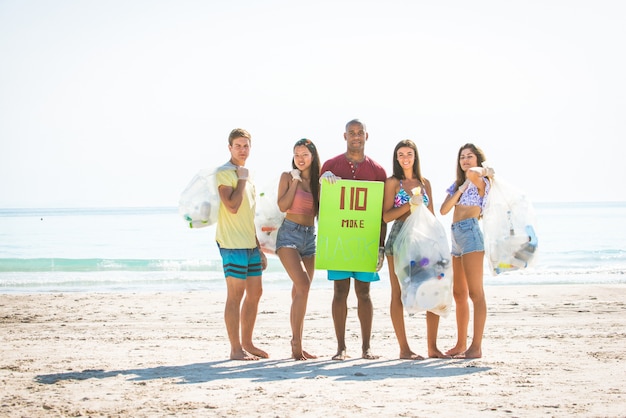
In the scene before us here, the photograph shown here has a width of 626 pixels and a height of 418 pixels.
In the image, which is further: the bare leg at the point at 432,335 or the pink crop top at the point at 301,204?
the bare leg at the point at 432,335

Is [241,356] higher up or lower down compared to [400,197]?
lower down

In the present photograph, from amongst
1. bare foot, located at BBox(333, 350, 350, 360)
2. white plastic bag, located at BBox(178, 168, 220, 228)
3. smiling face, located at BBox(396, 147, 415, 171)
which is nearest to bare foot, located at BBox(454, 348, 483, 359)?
bare foot, located at BBox(333, 350, 350, 360)

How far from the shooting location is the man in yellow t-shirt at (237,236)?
20.2 feet

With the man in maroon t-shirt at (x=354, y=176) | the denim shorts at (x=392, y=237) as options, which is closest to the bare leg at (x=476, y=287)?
the denim shorts at (x=392, y=237)

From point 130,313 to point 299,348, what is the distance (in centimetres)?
443

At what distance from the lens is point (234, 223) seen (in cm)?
617

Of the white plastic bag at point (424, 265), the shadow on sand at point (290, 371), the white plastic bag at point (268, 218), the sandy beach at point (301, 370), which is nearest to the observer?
the sandy beach at point (301, 370)

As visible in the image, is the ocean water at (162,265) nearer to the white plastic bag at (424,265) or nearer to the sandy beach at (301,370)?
the sandy beach at (301,370)

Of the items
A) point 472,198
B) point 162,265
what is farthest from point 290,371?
point 162,265

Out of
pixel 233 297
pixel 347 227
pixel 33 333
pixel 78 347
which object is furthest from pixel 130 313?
pixel 347 227

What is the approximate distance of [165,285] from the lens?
48.4 ft

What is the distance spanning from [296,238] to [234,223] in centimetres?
55

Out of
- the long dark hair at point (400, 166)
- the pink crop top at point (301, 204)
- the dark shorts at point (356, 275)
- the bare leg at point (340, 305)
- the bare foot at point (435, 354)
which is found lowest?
the bare foot at point (435, 354)

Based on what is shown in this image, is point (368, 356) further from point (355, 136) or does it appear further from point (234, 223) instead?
point (355, 136)
